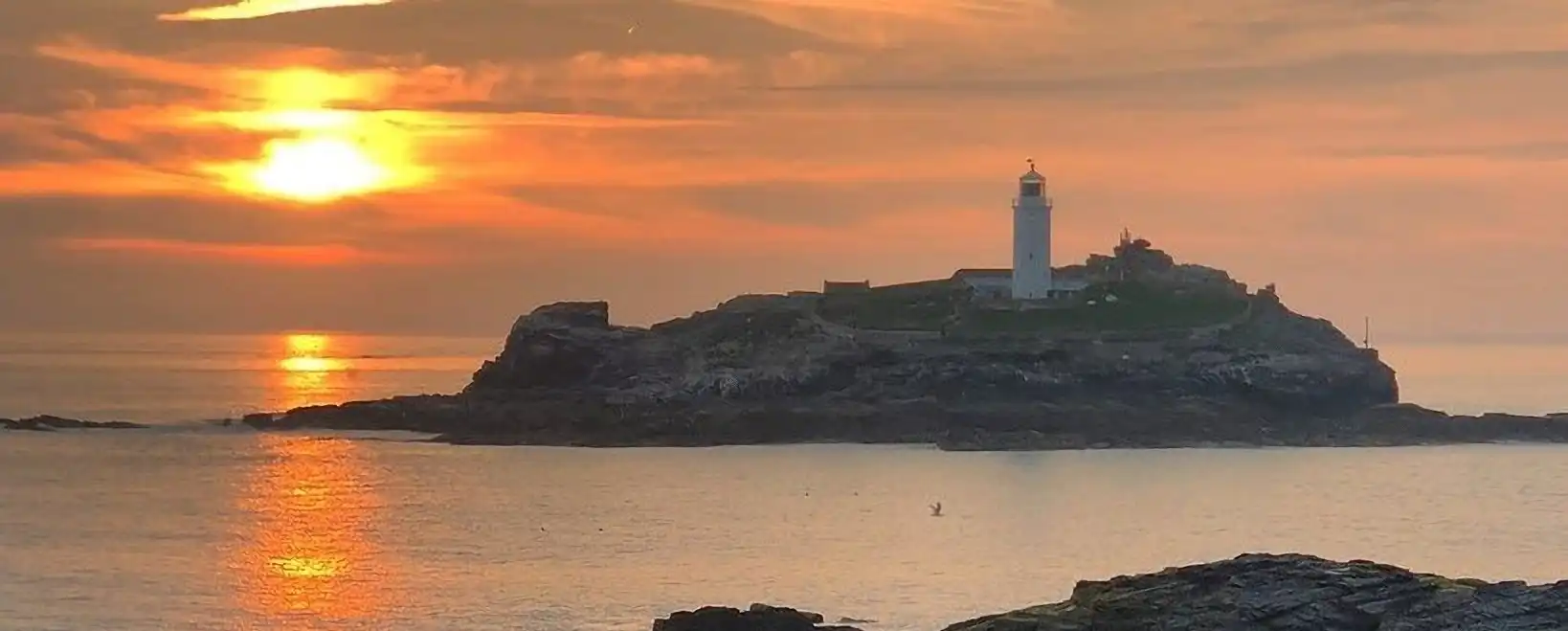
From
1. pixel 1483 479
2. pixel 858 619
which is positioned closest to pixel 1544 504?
pixel 1483 479

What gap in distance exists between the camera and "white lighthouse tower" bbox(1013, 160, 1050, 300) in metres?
108

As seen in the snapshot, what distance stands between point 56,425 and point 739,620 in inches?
3075

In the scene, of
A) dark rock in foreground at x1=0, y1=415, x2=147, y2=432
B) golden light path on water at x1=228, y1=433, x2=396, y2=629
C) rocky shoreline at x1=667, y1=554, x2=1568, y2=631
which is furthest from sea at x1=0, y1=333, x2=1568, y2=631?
rocky shoreline at x1=667, y1=554, x2=1568, y2=631

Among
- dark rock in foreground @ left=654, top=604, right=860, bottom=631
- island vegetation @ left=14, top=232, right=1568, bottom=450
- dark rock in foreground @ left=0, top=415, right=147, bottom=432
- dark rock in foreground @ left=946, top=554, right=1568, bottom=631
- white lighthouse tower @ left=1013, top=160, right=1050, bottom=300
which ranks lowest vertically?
dark rock in foreground @ left=654, top=604, right=860, bottom=631

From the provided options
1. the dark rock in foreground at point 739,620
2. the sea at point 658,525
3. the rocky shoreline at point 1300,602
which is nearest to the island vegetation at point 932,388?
the sea at point 658,525

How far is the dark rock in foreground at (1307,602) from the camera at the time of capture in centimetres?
2425

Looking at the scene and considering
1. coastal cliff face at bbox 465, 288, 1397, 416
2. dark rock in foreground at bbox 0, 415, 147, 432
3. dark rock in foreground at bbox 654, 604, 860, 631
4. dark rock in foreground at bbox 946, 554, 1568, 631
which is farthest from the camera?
dark rock in foreground at bbox 0, 415, 147, 432

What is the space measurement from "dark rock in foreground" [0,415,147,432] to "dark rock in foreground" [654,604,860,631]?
75.0 m

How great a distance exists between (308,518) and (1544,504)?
39007mm

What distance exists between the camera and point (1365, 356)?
97625 millimetres

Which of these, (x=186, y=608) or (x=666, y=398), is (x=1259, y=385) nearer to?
(x=666, y=398)

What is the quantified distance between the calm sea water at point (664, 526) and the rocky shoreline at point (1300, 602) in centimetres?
1237

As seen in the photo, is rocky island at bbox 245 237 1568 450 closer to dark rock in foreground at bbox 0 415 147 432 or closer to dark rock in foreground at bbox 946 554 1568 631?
dark rock in foreground at bbox 0 415 147 432

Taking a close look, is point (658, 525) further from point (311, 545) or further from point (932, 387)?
point (932, 387)
